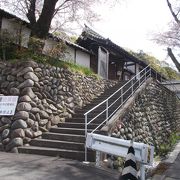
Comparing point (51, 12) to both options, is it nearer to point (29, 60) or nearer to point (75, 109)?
point (29, 60)

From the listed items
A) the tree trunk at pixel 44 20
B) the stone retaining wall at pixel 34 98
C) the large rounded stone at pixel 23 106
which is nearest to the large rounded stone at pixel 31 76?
the stone retaining wall at pixel 34 98

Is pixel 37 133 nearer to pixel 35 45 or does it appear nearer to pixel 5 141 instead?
pixel 5 141

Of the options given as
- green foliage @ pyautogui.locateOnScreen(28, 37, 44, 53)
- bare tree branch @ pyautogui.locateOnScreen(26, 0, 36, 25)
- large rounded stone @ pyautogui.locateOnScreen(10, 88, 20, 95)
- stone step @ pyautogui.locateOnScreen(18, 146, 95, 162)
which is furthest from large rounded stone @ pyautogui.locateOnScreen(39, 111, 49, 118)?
bare tree branch @ pyautogui.locateOnScreen(26, 0, 36, 25)

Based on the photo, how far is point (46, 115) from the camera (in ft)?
36.4

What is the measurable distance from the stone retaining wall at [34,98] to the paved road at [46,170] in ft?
4.61

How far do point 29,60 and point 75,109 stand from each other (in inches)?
117

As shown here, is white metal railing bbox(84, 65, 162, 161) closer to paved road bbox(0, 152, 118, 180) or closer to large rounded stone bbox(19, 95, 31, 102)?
paved road bbox(0, 152, 118, 180)

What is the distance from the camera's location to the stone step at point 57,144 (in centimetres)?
934

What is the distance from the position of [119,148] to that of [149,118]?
8325 mm

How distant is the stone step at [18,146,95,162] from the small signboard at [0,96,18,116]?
1432 millimetres

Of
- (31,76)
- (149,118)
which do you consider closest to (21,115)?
(31,76)

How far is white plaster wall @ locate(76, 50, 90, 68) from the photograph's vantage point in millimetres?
19375

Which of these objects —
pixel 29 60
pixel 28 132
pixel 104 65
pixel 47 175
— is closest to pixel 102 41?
pixel 104 65

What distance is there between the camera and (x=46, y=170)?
7.31 m
